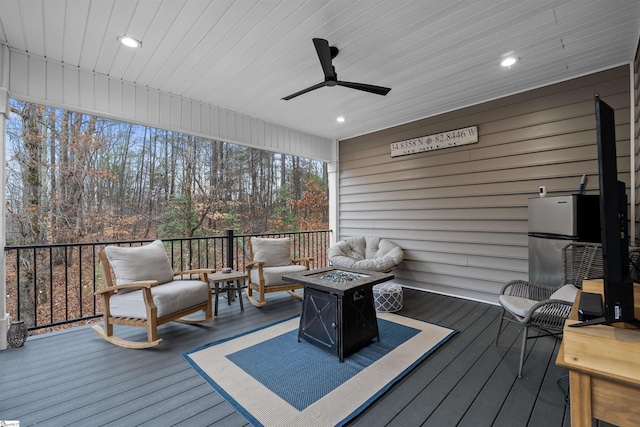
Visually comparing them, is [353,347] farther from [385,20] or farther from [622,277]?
[385,20]

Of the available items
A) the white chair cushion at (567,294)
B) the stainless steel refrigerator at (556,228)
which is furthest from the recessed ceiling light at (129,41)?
the stainless steel refrigerator at (556,228)

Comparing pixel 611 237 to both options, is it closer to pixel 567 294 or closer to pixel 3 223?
pixel 567 294

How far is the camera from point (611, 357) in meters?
0.85

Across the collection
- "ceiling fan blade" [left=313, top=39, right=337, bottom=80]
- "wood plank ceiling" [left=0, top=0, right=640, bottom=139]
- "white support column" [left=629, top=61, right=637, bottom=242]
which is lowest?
"white support column" [left=629, top=61, right=637, bottom=242]

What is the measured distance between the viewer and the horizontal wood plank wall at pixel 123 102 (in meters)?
2.83

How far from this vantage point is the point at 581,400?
80 cm

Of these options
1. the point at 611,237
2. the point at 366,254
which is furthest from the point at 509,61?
the point at 366,254

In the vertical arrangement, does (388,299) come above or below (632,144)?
below

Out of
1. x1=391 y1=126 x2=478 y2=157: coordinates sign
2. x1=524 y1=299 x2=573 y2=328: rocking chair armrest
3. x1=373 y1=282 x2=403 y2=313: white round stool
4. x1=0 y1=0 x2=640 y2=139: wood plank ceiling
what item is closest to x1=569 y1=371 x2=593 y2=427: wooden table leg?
x1=524 y1=299 x2=573 y2=328: rocking chair armrest

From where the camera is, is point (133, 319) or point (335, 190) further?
point (335, 190)

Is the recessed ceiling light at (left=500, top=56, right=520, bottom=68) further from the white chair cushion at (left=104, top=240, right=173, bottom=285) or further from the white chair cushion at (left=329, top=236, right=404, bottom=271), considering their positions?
the white chair cushion at (left=104, top=240, right=173, bottom=285)

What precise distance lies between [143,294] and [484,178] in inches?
174

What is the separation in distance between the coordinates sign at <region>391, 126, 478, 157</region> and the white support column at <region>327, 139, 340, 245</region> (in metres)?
1.32

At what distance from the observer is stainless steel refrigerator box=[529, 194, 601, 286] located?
2875 millimetres
